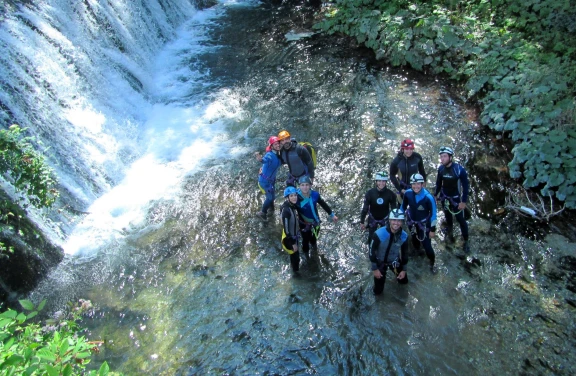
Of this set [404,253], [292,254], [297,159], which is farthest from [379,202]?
[297,159]

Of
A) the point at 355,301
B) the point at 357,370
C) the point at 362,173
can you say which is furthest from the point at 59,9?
the point at 357,370

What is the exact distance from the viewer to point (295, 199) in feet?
23.1

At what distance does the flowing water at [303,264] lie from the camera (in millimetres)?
6367

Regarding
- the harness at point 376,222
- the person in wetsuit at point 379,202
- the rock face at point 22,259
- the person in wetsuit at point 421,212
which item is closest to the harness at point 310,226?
the person in wetsuit at point 379,202

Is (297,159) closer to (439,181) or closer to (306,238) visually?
(306,238)

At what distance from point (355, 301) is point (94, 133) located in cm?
834

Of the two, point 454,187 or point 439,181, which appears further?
point 439,181

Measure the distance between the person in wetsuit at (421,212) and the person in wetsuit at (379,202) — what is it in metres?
0.31

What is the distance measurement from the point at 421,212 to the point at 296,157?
2.77 m

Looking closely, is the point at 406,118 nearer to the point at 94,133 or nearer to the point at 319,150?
the point at 319,150

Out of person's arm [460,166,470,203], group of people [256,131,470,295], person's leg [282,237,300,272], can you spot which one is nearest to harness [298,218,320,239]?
group of people [256,131,470,295]

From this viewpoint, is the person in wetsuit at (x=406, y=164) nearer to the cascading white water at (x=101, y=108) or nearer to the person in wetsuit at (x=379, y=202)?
the person in wetsuit at (x=379, y=202)

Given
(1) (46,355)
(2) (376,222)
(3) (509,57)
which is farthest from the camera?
(3) (509,57)

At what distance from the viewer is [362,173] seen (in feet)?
32.9
